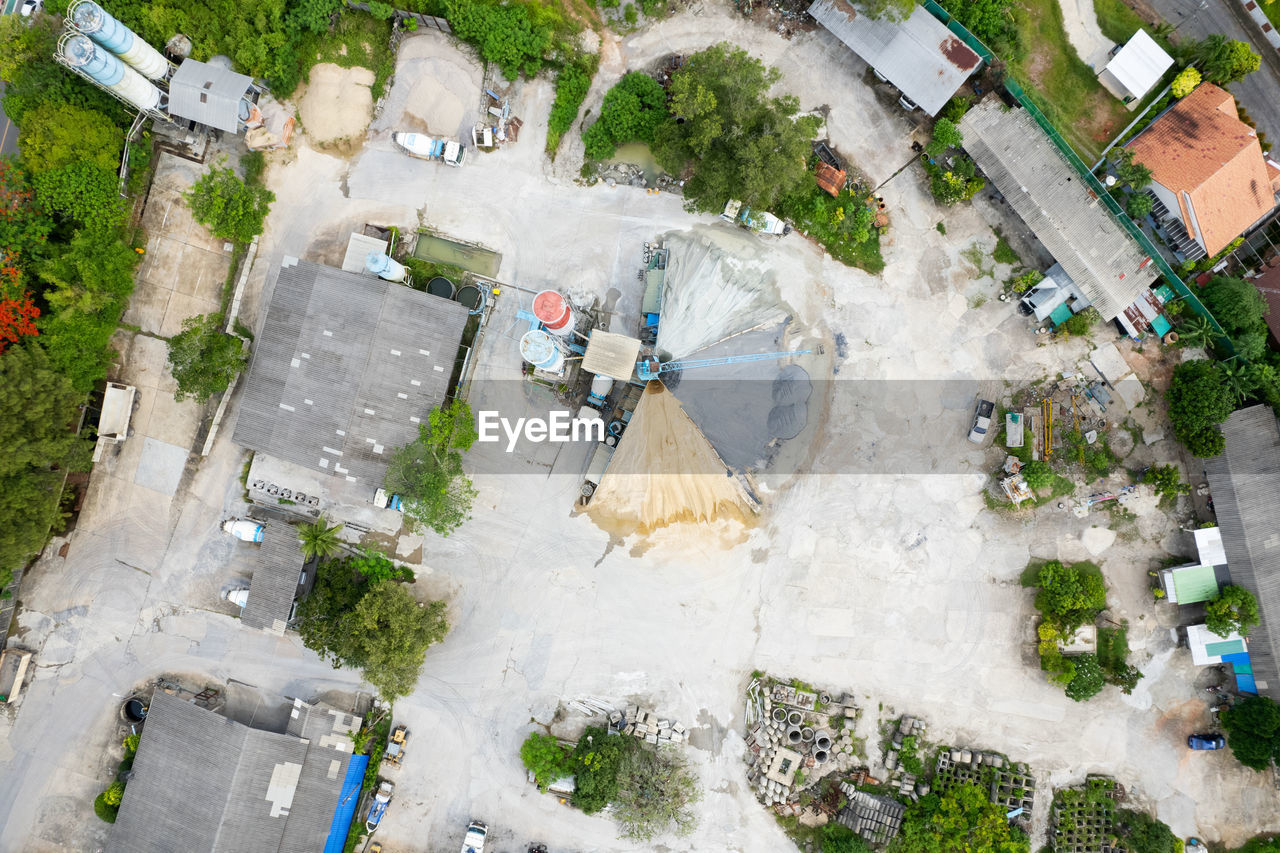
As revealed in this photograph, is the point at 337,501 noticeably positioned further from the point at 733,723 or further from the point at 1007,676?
the point at 1007,676

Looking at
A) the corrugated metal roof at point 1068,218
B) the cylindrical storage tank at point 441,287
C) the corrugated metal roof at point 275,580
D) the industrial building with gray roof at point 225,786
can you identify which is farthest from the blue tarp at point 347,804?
the corrugated metal roof at point 1068,218

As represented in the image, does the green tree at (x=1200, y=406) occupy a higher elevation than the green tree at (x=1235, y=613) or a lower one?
higher

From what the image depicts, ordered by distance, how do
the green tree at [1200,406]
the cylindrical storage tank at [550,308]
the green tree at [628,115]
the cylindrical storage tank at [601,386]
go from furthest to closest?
the cylindrical storage tank at [601,386]
the green tree at [628,115]
the green tree at [1200,406]
the cylindrical storage tank at [550,308]

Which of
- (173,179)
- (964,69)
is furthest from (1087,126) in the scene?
(173,179)

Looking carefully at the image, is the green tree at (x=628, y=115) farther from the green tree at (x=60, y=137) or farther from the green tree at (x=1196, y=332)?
the green tree at (x=1196, y=332)

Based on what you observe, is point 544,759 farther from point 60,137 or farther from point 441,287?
point 60,137

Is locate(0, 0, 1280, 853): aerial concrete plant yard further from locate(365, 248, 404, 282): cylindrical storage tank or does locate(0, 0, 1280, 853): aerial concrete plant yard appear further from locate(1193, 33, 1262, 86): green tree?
locate(365, 248, 404, 282): cylindrical storage tank

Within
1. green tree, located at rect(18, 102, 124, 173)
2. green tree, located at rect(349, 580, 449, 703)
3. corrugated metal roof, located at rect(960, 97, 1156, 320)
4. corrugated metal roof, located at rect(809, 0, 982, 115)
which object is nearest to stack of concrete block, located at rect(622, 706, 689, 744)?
green tree, located at rect(349, 580, 449, 703)
